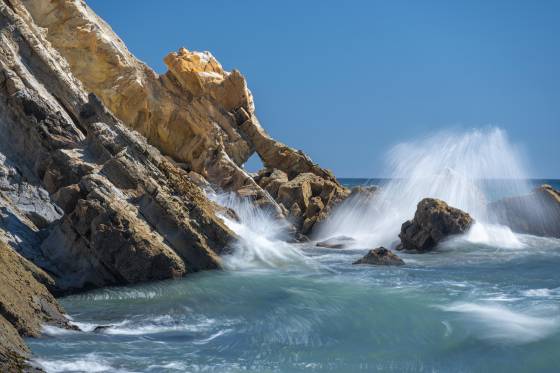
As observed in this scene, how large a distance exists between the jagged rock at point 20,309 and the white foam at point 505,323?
7.23m

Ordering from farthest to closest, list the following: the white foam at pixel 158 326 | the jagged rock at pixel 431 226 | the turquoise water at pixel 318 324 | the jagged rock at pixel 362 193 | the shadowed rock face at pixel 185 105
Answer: the shadowed rock face at pixel 185 105 → the jagged rock at pixel 362 193 → the jagged rock at pixel 431 226 → the white foam at pixel 158 326 → the turquoise water at pixel 318 324

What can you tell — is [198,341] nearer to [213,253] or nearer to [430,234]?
[213,253]

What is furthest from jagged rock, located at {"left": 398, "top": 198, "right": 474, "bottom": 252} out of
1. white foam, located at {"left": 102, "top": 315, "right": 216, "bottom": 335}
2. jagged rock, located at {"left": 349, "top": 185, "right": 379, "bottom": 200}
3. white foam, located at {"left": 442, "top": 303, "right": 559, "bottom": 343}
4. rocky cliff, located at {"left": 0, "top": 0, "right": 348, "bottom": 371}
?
white foam, located at {"left": 102, "top": 315, "right": 216, "bottom": 335}

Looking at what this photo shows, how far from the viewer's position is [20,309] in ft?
33.5

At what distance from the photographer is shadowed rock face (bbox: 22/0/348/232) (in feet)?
Answer: 110

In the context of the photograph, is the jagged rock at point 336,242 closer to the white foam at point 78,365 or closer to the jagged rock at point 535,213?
the jagged rock at point 535,213

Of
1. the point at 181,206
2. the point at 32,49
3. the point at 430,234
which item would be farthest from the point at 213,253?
the point at 430,234

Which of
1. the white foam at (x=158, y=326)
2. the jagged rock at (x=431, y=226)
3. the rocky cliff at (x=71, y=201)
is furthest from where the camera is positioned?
the jagged rock at (x=431, y=226)

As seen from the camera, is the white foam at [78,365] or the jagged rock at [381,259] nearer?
the white foam at [78,365]

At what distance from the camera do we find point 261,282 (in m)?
16.5

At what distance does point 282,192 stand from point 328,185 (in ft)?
9.39

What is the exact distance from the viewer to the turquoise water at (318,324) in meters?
9.66

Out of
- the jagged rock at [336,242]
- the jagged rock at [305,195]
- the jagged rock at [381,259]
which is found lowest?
the jagged rock at [381,259]

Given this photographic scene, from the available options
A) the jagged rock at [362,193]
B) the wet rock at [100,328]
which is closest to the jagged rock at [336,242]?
the jagged rock at [362,193]
